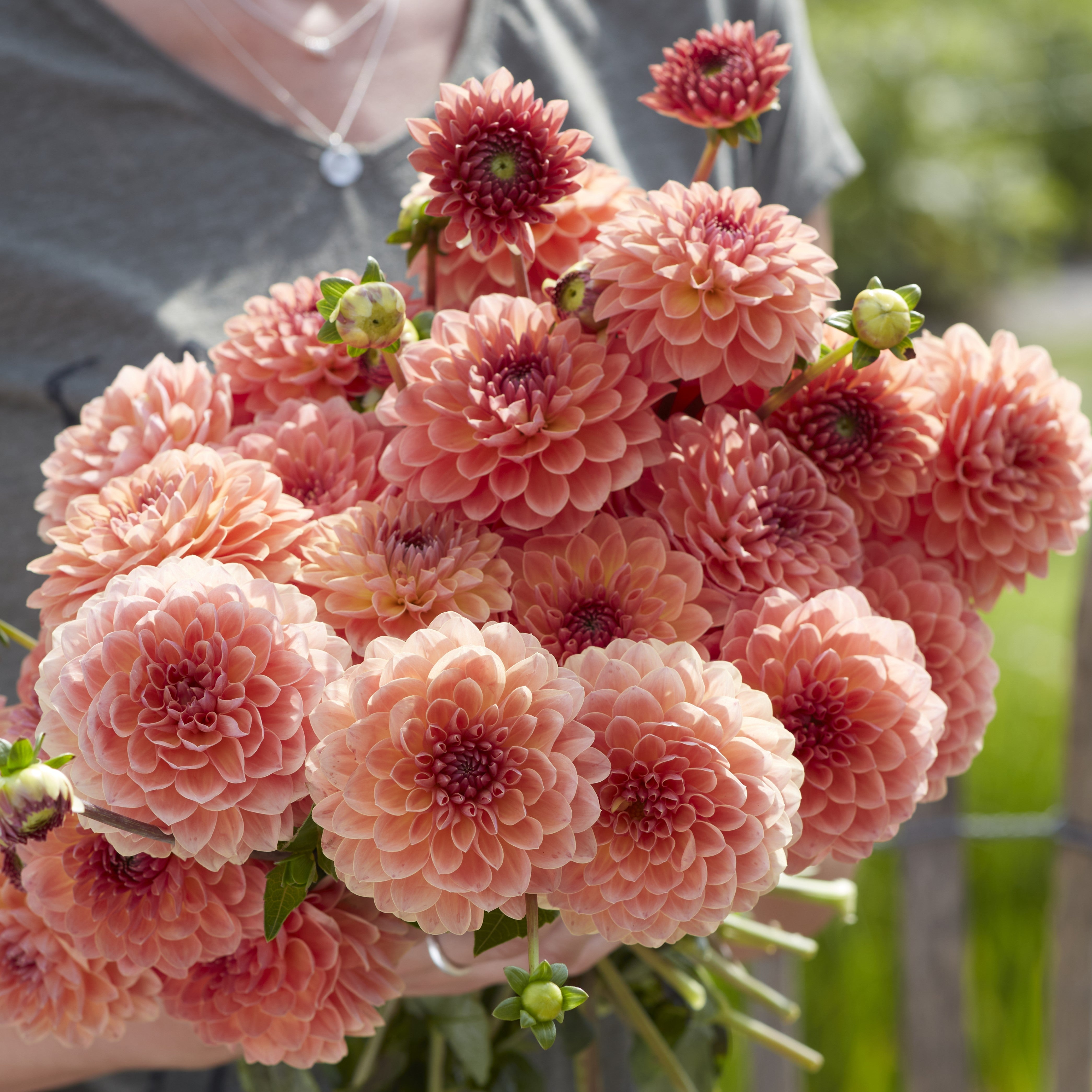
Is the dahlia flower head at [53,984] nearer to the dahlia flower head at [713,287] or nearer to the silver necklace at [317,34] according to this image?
the dahlia flower head at [713,287]

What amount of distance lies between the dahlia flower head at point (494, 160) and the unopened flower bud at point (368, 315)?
3 centimetres

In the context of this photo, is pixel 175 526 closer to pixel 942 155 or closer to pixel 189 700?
pixel 189 700

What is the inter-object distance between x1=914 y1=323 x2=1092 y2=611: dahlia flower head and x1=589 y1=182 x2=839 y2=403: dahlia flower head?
0.08 meters

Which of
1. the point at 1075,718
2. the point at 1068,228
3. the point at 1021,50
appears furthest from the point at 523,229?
the point at 1021,50

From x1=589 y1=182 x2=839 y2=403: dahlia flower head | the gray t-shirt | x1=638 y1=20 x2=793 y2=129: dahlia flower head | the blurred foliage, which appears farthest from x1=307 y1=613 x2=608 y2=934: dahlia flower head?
the blurred foliage

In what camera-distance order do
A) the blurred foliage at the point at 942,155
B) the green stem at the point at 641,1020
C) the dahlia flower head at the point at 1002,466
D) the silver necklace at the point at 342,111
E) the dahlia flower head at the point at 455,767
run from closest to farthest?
the dahlia flower head at the point at 455,767
the dahlia flower head at the point at 1002,466
the green stem at the point at 641,1020
the silver necklace at the point at 342,111
the blurred foliage at the point at 942,155

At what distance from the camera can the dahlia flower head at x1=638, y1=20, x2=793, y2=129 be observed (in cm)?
39

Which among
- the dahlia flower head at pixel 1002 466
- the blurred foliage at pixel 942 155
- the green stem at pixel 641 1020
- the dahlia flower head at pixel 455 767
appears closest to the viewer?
the dahlia flower head at pixel 455 767

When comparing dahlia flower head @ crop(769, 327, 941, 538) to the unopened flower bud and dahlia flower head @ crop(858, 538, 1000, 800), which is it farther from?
the unopened flower bud

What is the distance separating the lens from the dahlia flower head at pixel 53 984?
0.39 metres

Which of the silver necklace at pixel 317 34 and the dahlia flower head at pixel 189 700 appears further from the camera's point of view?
the silver necklace at pixel 317 34

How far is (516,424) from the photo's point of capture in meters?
0.33

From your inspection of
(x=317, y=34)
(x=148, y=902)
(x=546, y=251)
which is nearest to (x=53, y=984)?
(x=148, y=902)

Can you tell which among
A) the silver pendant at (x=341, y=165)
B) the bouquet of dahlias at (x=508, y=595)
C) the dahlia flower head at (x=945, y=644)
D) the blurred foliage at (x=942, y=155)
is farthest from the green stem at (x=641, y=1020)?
the blurred foliage at (x=942, y=155)
